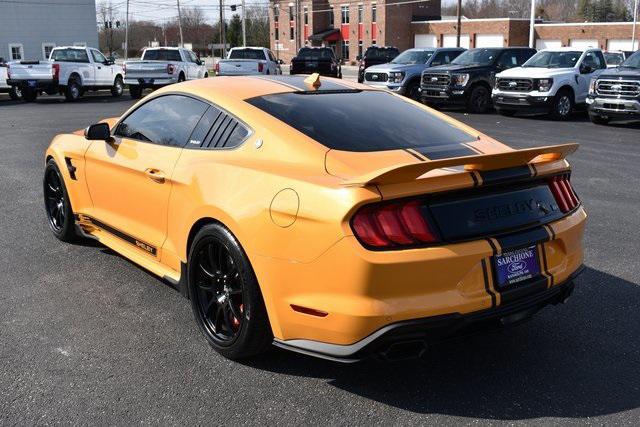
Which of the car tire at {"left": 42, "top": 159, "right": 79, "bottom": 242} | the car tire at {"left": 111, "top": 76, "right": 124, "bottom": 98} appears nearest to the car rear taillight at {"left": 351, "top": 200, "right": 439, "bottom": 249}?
the car tire at {"left": 42, "top": 159, "right": 79, "bottom": 242}

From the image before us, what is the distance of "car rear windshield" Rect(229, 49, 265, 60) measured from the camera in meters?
27.8

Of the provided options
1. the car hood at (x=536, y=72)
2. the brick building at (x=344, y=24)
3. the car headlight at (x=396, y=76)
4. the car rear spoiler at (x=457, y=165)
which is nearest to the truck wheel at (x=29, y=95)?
the car headlight at (x=396, y=76)

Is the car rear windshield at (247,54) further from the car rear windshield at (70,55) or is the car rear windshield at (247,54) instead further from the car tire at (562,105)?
the car tire at (562,105)

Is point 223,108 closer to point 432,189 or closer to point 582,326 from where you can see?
point 432,189

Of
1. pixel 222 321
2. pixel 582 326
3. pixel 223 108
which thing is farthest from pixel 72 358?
pixel 582 326

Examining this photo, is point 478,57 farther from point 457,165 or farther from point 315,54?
point 457,165

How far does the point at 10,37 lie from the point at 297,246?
4788cm

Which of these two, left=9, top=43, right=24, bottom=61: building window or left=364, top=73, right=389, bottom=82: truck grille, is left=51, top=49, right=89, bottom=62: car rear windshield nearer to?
left=364, top=73, right=389, bottom=82: truck grille

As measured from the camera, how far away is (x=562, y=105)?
18297 millimetres

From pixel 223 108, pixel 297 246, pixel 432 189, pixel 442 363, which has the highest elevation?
pixel 223 108

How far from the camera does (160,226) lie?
14.7 ft

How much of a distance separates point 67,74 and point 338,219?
953 inches

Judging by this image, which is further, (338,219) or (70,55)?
(70,55)

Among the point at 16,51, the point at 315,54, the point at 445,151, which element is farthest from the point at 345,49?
the point at 445,151
